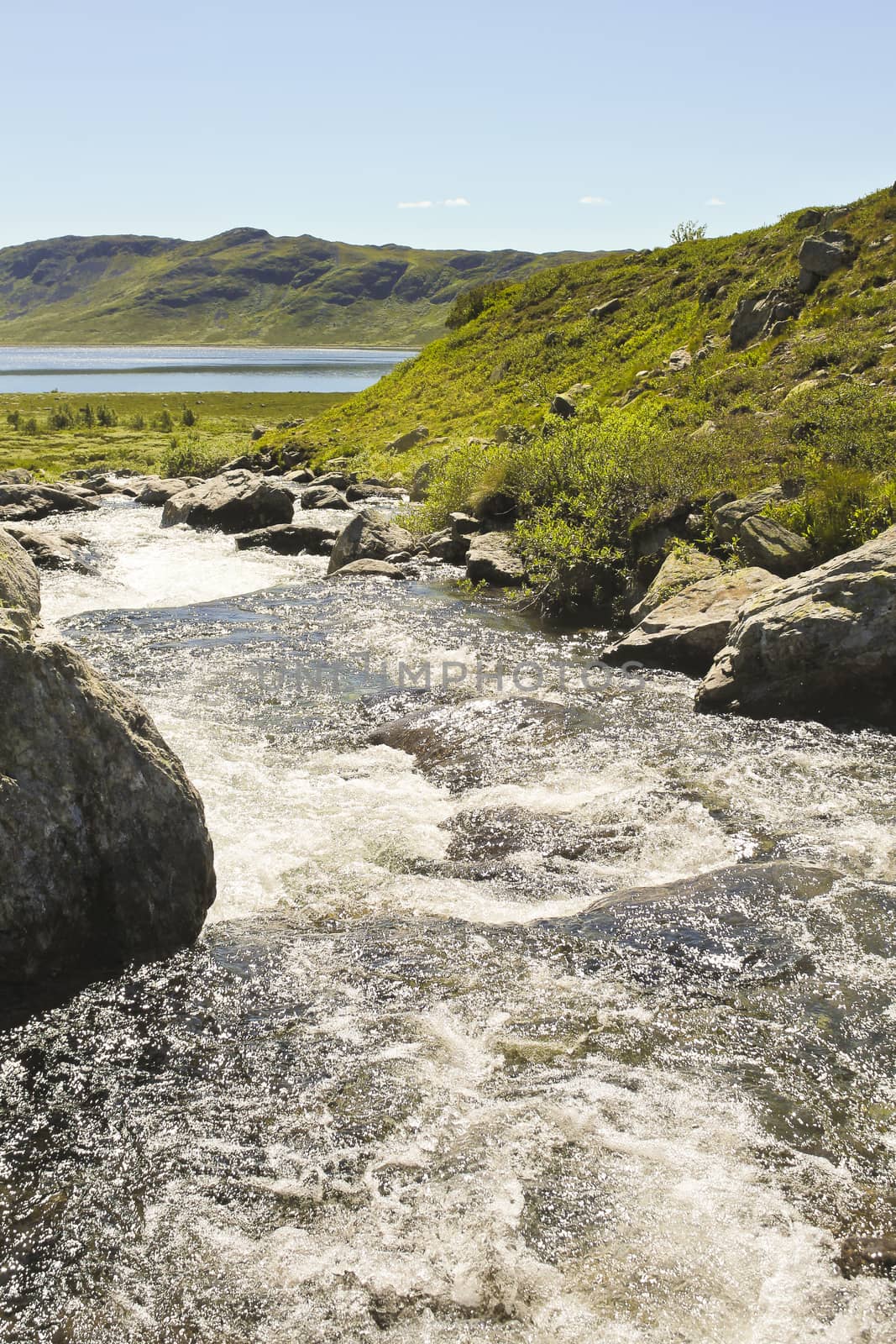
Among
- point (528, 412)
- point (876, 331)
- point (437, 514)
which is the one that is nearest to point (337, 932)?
point (437, 514)

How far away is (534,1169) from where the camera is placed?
22.0 ft

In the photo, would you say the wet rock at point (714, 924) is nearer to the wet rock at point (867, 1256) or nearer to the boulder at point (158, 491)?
the wet rock at point (867, 1256)

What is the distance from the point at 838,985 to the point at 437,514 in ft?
90.9

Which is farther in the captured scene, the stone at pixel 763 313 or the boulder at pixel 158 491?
the boulder at pixel 158 491

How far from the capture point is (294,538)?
113 feet

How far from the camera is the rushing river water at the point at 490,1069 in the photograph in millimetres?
5797

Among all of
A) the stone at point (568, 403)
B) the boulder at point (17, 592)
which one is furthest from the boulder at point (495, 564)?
the stone at point (568, 403)

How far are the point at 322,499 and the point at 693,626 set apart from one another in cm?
2591

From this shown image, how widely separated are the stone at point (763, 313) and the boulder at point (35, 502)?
3188cm

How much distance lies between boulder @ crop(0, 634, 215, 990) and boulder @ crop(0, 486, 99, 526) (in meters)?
33.2

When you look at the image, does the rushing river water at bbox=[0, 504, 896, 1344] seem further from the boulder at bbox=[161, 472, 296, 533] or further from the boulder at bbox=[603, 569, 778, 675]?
the boulder at bbox=[161, 472, 296, 533]

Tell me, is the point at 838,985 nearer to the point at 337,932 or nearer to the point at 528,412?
the point at 337,932

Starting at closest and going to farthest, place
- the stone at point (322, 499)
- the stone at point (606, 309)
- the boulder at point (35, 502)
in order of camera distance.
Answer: the boulder at point (35, 502) < the stone at point (322, 499) < the stone at point (606, 309)

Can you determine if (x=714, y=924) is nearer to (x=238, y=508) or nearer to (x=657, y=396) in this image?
(x=238, y=508)
